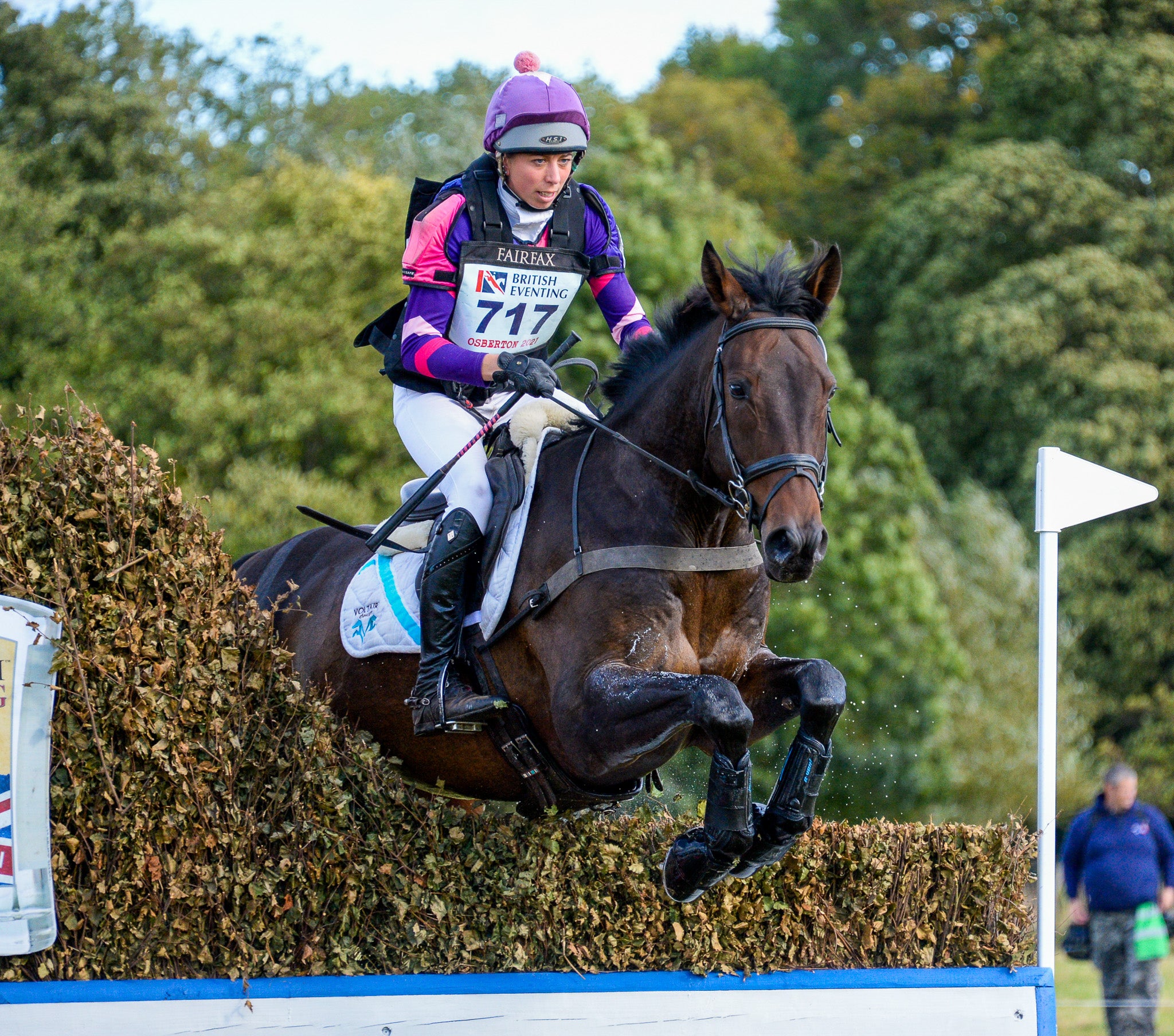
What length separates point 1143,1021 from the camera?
24.6 feet

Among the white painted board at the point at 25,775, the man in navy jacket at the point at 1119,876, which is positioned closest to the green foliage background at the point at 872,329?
the man in navy jacket at the point at 1119,876

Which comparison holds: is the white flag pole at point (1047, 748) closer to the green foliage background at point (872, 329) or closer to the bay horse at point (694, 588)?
the bay horse at point (694, 588)

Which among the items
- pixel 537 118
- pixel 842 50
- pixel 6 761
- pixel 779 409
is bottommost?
pixel 6 761

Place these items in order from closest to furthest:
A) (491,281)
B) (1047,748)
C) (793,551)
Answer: (793,551) → (1047,748) → (491,281)

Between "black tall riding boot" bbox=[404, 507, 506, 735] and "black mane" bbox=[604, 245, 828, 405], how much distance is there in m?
0.74

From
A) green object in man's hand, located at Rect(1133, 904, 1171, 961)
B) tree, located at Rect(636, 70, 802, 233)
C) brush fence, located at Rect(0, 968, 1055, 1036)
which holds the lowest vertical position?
green object in man's hand, located at Rect(1133, 904, 1171, 961)

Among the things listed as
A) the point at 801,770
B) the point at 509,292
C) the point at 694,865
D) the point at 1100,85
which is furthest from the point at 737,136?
the point at 694,865

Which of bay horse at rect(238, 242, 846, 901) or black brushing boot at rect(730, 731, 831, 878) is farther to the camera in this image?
black brushing boot at rect(730, 731, 831, 878)

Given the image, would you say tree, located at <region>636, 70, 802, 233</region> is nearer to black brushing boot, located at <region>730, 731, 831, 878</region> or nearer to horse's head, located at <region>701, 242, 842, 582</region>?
horse's head, located at <region>701, 242, 842, 582</region>

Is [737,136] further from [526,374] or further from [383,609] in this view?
[526,374]

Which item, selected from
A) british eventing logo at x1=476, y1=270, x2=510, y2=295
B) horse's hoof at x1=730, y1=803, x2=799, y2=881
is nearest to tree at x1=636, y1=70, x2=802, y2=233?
british eventing logo at x1=476, y1=270, x2=510, y2=295

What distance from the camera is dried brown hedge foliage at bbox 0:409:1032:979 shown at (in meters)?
4.20

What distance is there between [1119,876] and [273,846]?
18.5 feet

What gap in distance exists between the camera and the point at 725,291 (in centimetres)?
431
